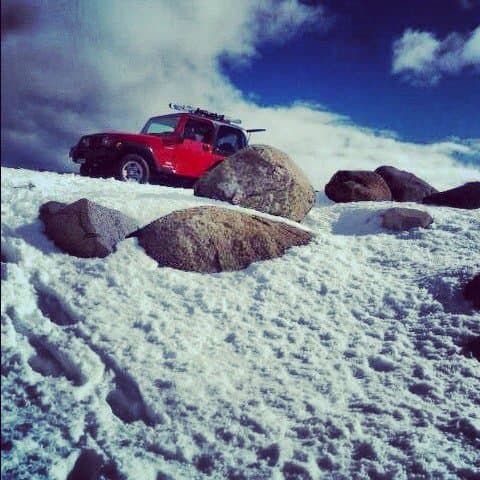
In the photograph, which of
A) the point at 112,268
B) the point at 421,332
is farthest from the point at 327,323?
the point at 112,268

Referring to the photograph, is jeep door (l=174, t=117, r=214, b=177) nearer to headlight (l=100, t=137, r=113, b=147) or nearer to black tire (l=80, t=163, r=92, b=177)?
headlight (l=100, t=137, r=113, b=147)

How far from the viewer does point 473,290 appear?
4.94 m

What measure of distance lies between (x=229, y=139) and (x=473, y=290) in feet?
24.3

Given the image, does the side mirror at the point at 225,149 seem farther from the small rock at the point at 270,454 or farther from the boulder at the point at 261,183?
the small rock at the point at 270,454

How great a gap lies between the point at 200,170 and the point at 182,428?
7.73 metres

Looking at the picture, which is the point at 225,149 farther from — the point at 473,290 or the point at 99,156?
the point at 473,290

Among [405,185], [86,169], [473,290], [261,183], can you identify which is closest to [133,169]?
[86,169]

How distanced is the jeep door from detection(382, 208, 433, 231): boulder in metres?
4.40

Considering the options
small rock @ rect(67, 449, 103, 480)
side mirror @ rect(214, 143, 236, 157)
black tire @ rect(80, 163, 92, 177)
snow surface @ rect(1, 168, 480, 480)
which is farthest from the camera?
side mirror @ rect(214, 143, 236, 157)

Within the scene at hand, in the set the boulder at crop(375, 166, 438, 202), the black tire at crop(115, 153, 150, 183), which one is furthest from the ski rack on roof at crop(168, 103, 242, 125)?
the boulder at crop(375, 166, 438, 202)

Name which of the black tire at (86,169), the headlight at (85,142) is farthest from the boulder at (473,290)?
the headlight at (85,142)

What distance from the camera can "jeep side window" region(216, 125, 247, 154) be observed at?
10641 mm

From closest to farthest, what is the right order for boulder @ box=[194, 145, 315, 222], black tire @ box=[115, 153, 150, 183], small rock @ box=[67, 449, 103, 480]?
small rock @ box=[67, 449, 103, 480] < boulder @ box=[194, 145, 315, 222] < black tire @ box=[115, 153, 150, 183]

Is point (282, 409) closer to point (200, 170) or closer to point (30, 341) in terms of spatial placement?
point (30, 341)
